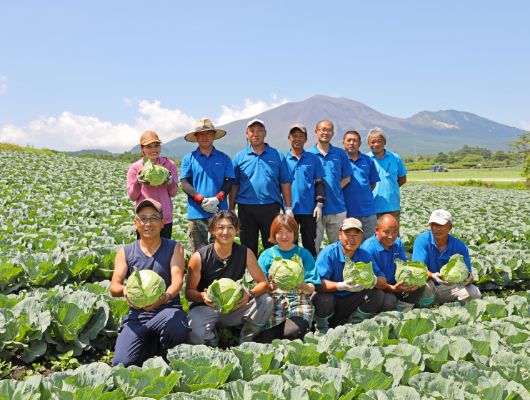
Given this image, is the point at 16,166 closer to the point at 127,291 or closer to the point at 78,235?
the point at 78,235

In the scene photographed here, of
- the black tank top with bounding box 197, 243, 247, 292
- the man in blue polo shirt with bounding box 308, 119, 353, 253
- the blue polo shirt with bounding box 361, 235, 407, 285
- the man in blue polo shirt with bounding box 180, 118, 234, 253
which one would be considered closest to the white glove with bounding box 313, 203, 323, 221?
the man in blue polo shirt with bounding box 308, 119, 353, 253

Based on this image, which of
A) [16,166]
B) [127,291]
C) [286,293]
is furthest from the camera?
[16,166]

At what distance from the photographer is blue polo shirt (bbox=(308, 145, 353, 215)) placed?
664 cm

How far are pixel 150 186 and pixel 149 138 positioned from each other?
0.65 m

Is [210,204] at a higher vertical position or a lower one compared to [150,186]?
lower

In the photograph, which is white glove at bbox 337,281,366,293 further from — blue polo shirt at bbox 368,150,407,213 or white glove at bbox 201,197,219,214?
blue polo shirt at bbox 368,150,407,213

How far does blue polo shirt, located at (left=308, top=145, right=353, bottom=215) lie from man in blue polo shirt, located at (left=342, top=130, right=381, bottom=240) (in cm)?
29

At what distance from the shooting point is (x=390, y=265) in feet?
18.5

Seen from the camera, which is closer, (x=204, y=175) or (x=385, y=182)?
(x=204, y=175)

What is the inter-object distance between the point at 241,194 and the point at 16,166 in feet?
65.8

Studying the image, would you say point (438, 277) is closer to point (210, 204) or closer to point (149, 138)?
point (210, 204)

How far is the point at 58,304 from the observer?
187 inches

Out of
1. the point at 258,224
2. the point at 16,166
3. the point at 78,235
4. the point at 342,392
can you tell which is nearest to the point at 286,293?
the point at 258,224

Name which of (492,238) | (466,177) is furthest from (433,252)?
(466,177)
